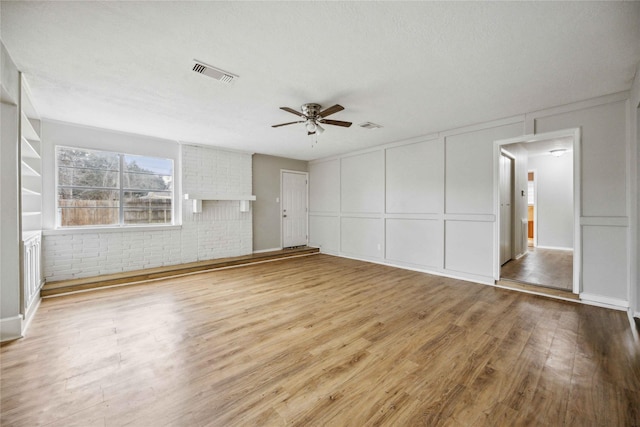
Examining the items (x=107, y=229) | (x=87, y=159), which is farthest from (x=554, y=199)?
(x=87, y=159)

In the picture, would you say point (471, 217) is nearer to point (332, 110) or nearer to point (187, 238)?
point (332, 110)

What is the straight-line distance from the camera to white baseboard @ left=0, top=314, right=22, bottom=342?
2459 millimetres

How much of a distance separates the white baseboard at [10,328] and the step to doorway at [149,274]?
57.9 inches

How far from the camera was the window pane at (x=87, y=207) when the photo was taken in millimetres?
4301

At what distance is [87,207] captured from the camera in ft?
14.8

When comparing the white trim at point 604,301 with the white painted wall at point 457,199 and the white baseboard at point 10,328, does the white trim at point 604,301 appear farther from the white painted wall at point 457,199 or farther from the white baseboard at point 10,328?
the white baseboard at point 10,328

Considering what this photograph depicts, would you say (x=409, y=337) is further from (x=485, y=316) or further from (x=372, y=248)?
(x=372, y=248)

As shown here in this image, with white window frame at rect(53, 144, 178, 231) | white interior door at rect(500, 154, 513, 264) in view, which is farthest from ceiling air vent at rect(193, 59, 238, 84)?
white interior door at rect(500, 154, 513, 264)

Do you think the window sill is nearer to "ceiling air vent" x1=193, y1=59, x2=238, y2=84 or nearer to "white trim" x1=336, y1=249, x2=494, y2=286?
"ceiling air vent" x1=193, y1=59, x2=238, y2=84

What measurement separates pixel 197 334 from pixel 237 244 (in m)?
3.74

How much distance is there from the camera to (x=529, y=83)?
286cm

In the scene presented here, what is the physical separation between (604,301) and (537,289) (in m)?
0.65

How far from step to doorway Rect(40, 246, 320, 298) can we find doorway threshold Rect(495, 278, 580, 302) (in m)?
4.43

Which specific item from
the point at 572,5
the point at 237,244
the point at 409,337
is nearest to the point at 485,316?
the point at 409,337
